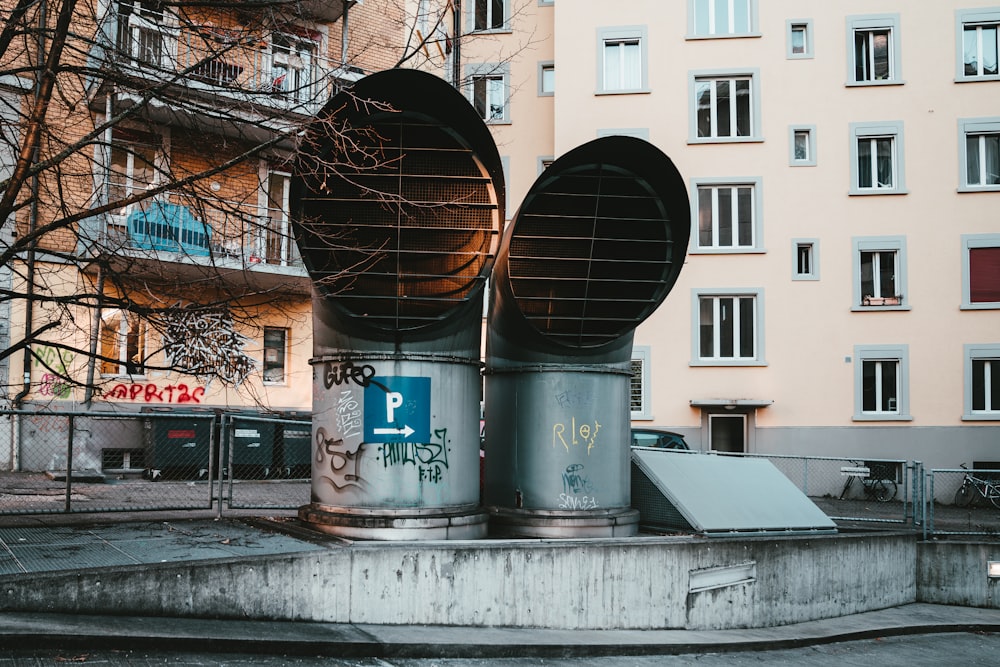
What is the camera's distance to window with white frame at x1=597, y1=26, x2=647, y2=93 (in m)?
26.6

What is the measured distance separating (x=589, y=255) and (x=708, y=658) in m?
4.20

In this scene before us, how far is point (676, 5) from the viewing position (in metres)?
26.5

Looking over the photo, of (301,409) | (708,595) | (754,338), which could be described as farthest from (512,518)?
(754,338)

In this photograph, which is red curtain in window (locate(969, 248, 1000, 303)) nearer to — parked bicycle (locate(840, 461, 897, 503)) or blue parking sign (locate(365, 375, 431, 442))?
parked bicycle (locate(840, 461, 897, 503))

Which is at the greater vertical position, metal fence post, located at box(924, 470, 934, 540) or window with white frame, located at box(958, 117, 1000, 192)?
window with white frame, located at box(958, 117, 1000, 192)

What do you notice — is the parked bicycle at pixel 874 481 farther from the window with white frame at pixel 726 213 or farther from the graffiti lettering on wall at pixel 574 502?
the window with white frame at pixel 726 213

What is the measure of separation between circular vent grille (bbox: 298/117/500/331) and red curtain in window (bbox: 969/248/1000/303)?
64.9 feet

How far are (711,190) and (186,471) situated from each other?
61.7 feet

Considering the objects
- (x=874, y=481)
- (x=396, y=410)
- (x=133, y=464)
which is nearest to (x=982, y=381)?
(x=874, y=481)

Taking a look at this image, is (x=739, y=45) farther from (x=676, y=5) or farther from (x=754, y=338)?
(x=754, y=338)

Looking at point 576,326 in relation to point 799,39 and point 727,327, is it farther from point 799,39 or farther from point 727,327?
point 799,39

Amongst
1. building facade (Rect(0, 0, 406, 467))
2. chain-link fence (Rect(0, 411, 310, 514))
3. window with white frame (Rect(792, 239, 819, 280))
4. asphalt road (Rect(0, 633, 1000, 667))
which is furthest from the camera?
window with white frame (Rect(792, 239, 819, 280))

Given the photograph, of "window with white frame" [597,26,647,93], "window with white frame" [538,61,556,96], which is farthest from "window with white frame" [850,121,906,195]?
"window with white frame" [538,61,556,96]

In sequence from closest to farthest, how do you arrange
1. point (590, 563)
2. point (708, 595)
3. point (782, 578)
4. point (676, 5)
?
point (590, 563) < point (708, 595) < point (782, 578) < point (676, 5)
